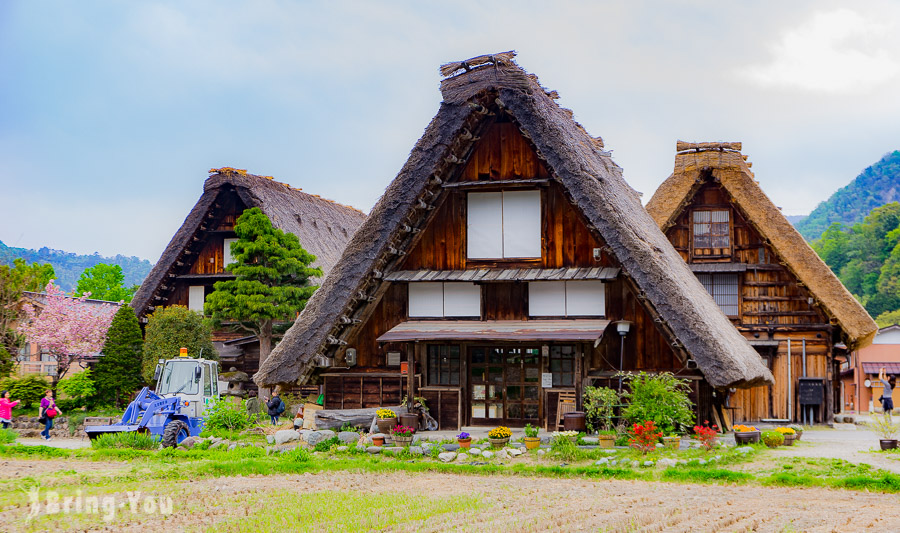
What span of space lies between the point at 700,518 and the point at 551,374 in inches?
367

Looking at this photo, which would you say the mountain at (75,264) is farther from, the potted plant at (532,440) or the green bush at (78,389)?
the potted plant at (532,440)

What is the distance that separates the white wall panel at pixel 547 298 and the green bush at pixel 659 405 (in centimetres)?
318

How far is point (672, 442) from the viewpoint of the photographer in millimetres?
17188

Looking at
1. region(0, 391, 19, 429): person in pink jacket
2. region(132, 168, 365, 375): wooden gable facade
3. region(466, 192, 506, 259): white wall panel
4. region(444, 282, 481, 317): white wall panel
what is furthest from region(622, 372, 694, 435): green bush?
region(132, 168, 365, 375): wooden gable facade

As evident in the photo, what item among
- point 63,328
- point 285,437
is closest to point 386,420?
point 285,437

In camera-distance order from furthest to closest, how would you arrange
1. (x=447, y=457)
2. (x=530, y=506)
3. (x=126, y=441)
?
(x=126, y=441) < (x=447, y=457) < (x=530, y=506)

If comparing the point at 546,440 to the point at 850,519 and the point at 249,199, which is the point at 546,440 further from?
the point at 249,199

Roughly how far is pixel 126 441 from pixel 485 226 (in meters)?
9.44

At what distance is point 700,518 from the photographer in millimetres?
11133

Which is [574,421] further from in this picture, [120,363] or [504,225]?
[120,363]

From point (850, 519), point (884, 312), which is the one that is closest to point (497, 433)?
point (850, 519)

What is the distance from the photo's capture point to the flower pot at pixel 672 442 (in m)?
17.1

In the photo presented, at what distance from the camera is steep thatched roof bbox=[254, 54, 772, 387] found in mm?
19109

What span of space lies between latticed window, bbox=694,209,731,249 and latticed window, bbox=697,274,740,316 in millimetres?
944
